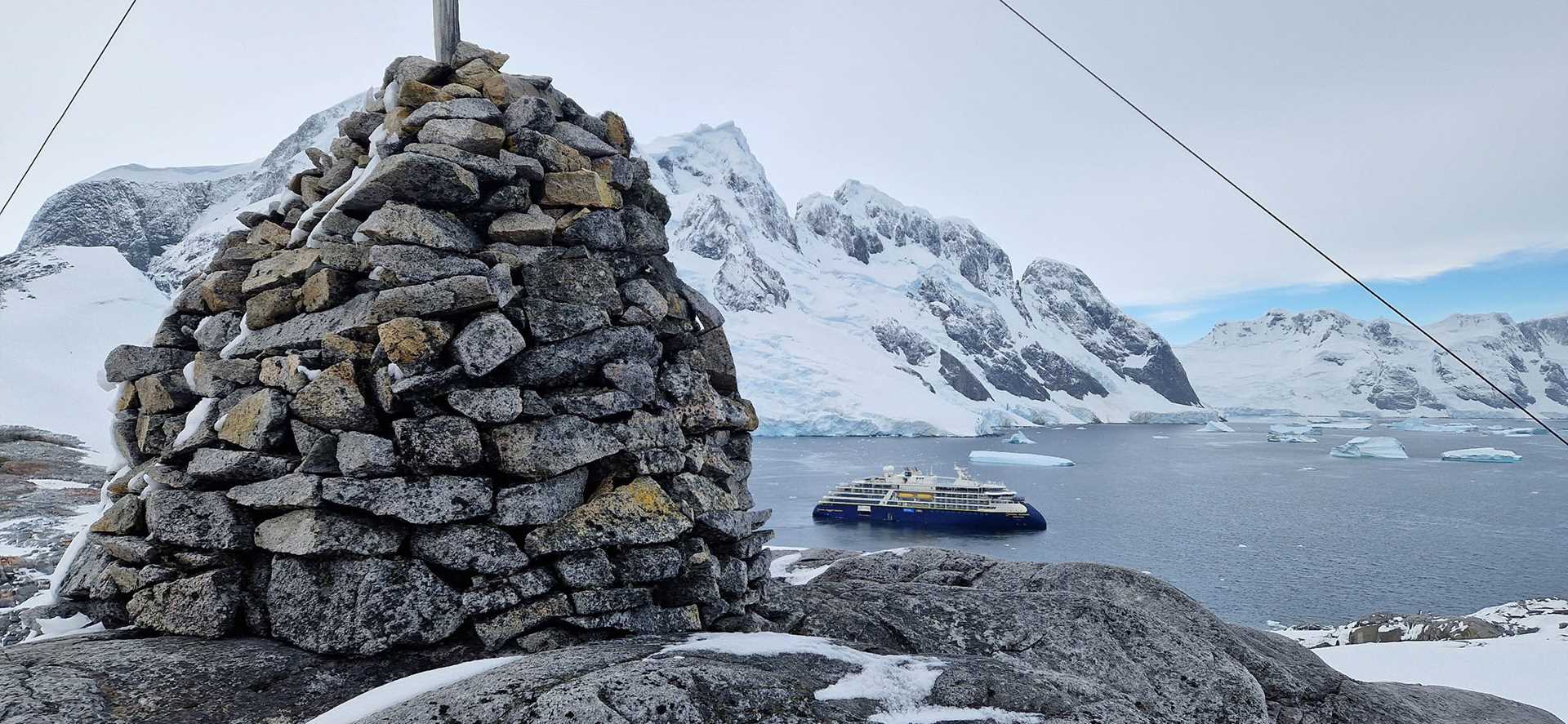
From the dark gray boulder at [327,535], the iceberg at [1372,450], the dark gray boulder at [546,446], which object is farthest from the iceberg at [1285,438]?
the dark gray boulder at [327,535]

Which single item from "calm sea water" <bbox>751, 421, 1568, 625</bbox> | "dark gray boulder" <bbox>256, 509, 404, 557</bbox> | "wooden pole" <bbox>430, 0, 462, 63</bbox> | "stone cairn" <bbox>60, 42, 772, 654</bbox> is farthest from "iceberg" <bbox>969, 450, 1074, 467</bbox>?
"dark gray boulder" <bbox>256, 509, 404, 557</bbox>

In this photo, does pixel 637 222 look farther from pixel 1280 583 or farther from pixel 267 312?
pixel 1280 583

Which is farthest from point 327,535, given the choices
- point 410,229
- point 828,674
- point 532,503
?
point 828,674

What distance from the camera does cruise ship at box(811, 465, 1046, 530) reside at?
182ft

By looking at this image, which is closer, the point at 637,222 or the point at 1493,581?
the point at 637,222

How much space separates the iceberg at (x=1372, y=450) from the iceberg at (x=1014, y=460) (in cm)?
4288

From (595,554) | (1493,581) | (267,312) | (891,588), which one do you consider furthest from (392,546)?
(1493,581)

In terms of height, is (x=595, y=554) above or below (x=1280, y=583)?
above

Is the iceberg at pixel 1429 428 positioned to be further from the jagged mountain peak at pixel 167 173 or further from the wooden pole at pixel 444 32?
the jagged mountain peak at pixel 167 173

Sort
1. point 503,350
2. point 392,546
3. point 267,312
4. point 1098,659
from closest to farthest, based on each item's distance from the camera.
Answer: point 392,546 → point 503,350 → point 267,312 → point 1098,659

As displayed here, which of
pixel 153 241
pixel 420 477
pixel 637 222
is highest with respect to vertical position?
pixel 153 241

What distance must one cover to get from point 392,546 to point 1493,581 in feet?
172

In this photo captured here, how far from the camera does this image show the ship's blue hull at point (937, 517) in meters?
54.1

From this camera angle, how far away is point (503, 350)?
236 inches
